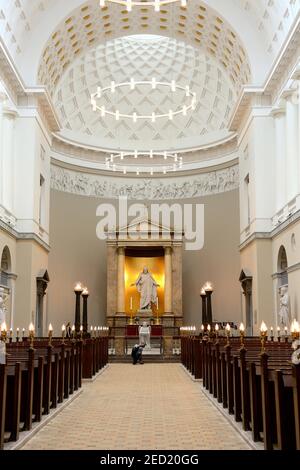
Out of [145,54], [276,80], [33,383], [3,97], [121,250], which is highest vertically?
[145,54]

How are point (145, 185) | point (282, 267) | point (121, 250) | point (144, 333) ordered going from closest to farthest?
1. point (282, 267)
2. point (144, 333)
3. point (121, 250)
4. point (145, 185)

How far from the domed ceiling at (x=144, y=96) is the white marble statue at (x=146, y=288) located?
801cm

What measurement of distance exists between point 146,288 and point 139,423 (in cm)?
2300

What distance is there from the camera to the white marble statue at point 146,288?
32.1 metres

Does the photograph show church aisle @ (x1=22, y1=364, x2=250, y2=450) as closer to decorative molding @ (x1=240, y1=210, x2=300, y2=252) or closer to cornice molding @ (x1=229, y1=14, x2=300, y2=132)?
decorative molding @ (x1=240, y1=210, x2=300, y2=252)

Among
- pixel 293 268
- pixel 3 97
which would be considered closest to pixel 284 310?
pixel 293 268

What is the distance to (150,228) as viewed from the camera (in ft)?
103

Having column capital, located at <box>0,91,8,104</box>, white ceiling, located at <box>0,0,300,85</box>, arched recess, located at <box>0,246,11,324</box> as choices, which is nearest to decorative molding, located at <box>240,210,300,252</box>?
white ceiling, located at <box>0,0,300,85</box>

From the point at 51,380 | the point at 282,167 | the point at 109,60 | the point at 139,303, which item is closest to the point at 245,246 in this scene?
the point at 282,167

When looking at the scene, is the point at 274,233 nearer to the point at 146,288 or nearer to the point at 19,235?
the point at 19,235

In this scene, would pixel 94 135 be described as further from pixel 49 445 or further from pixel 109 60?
pixel 49 445

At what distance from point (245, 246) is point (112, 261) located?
8.00 metres

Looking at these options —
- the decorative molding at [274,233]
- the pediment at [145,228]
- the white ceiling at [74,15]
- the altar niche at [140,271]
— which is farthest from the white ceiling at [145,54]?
the altar niche at [140,271]

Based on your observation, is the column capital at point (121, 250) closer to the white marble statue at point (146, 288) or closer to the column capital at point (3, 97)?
the white marble statue at point (146, 288)
